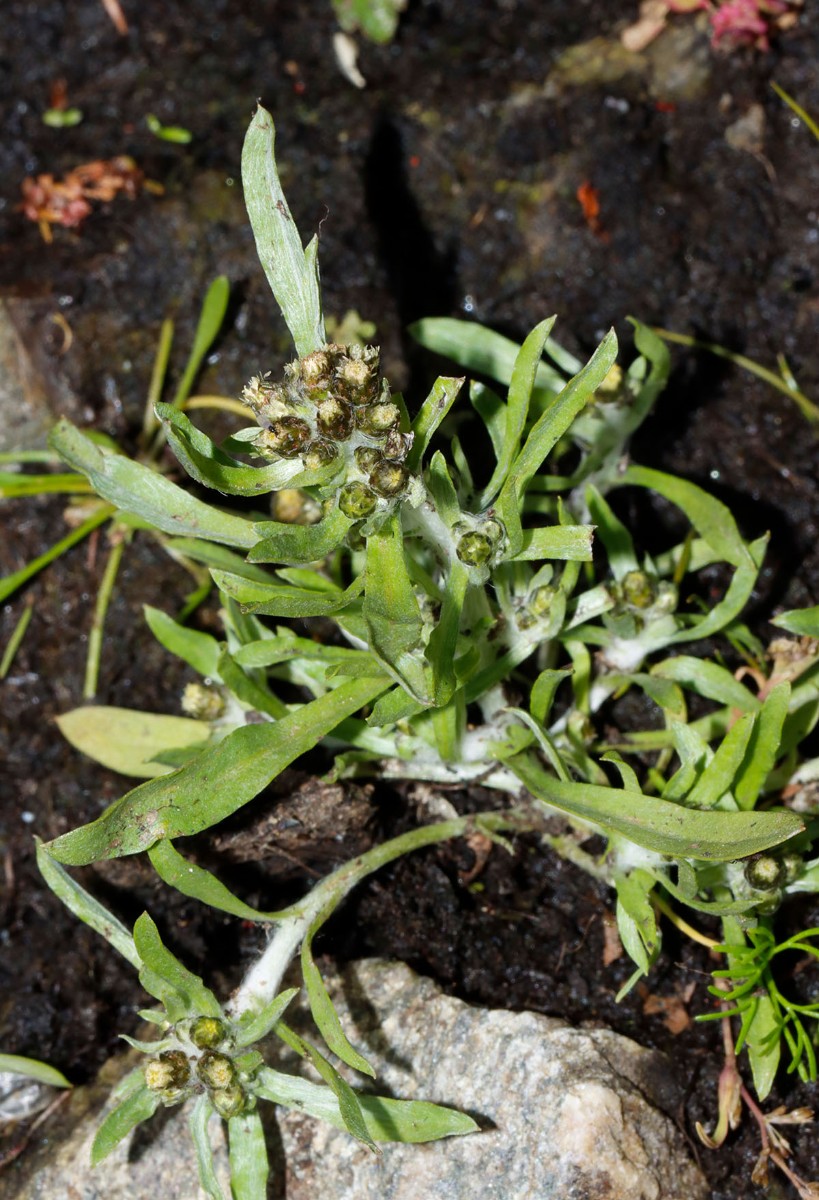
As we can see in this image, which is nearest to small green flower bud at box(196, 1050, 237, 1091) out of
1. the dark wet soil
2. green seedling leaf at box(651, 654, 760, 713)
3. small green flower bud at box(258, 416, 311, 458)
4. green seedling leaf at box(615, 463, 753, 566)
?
the dark wet soil

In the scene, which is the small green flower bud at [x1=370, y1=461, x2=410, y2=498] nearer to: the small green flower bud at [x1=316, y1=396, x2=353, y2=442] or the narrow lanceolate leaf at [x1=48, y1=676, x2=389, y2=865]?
the small green flower bud at [x1=316, y1=396, x2=353, y2=442]

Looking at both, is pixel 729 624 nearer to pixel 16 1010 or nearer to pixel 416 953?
pixel 416 953

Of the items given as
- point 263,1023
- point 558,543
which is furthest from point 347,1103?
point 558,543

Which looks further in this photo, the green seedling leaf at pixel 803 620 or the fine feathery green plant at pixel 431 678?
the green seedling leaf at pixel 803 620

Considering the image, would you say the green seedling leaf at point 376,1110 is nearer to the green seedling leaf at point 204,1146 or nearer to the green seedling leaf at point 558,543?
the green seedling leaf at point 204,1146

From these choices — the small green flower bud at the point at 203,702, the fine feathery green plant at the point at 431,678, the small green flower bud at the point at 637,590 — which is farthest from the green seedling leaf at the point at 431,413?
the small green flower bud at the point at 203,702

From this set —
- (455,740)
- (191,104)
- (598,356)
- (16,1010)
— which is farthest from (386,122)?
(16,1010)
